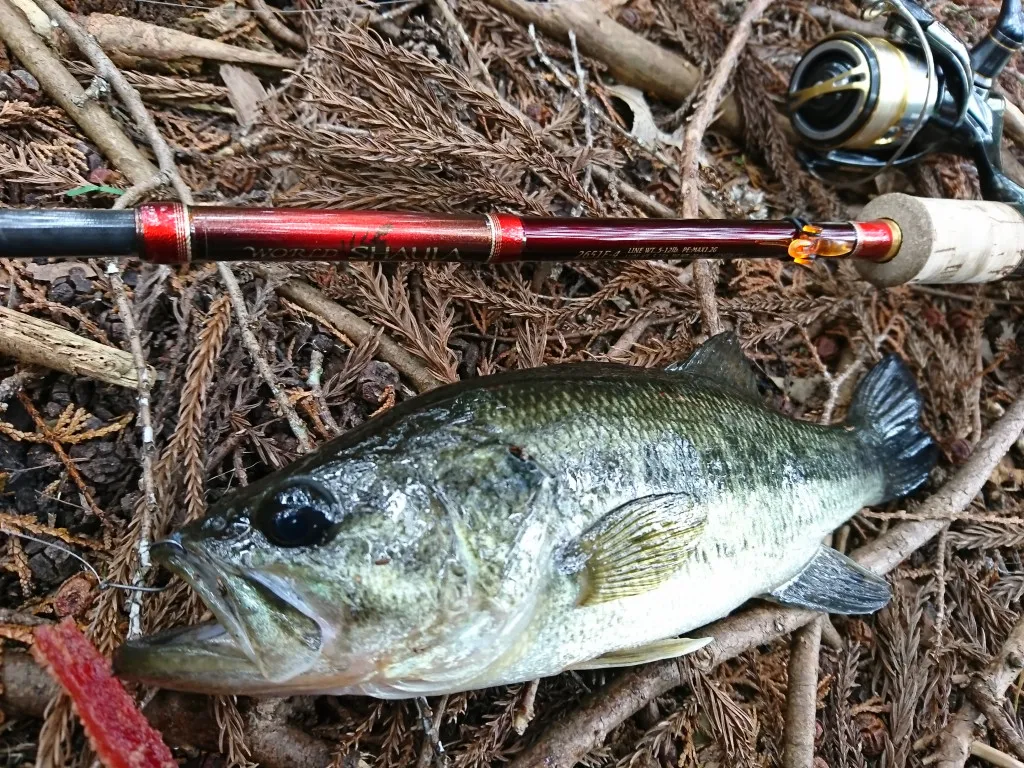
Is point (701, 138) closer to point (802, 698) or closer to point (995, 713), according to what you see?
point (802, 698)

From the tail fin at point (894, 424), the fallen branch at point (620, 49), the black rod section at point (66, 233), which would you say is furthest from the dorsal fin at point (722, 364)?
the black rod section at point (66, 233)

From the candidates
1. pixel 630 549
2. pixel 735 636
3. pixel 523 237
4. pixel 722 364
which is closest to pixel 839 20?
pixel 722 364

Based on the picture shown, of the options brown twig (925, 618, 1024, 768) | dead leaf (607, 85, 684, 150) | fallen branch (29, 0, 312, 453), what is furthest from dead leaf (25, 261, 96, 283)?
brown twig (925, 618, 1024, 768)

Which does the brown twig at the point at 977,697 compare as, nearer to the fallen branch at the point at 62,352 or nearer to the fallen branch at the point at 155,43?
the fallen branch at the point at 62,352

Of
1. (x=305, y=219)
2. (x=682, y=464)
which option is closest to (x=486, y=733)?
(x=682, y=464)

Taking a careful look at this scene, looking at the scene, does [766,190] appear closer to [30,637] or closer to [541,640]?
[541,640]

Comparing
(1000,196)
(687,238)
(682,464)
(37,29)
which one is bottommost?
(682,464)
